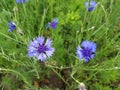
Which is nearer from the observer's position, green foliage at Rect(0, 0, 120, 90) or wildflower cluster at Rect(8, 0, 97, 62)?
wildflower cluster at Rect(8, 0, 97, 62)

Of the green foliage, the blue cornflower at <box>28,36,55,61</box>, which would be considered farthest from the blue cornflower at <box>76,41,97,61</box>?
the green foliage

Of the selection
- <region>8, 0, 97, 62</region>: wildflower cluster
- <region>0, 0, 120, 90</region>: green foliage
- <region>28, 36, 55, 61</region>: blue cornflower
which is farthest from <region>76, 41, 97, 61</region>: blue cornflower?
<region>0, 0, 120, 90</region>: green foliage

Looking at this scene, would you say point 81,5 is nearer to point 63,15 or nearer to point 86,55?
point 63,15

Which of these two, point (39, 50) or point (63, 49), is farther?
point (63, 49)

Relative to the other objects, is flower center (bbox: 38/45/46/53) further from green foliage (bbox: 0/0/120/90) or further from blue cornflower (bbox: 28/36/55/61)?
green foliage (bbox: 0/0/120/90)

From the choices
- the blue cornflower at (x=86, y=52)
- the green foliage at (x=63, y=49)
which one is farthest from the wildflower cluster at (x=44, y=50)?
the green foliage at (x=63, y=49)

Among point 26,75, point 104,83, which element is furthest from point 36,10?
point 104,83

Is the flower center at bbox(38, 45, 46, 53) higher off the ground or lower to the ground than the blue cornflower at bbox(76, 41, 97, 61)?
lower

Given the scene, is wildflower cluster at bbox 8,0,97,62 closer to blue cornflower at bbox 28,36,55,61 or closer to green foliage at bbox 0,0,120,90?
blue cornflower at bbox 28,36,55,61

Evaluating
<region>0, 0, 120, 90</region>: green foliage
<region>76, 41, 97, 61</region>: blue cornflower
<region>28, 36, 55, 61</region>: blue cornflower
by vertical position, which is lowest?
<region>28, 36, 55, 61</region>: blue cornflower

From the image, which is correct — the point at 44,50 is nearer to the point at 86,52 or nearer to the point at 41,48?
the point at 41,48

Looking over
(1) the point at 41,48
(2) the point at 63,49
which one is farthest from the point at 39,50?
(2) the point at 63,49
